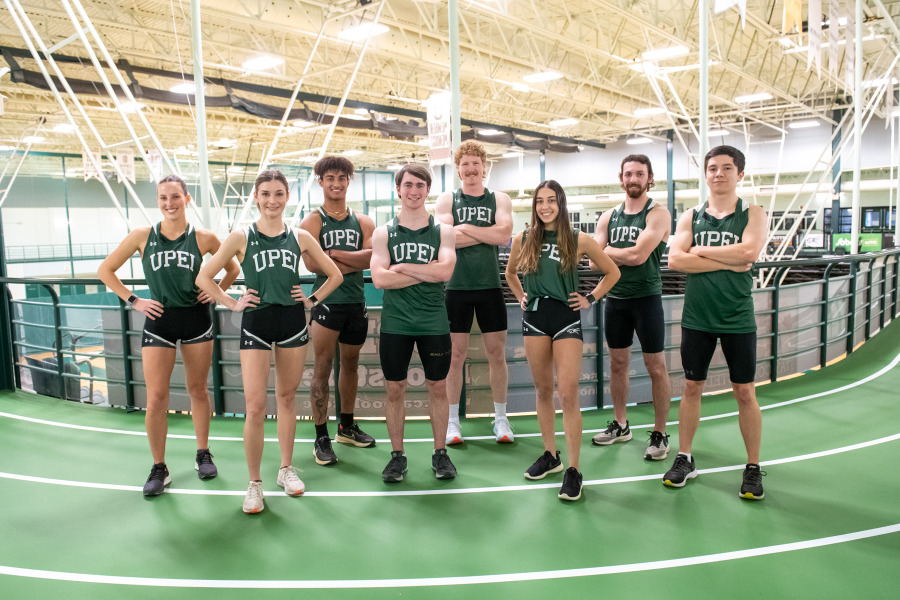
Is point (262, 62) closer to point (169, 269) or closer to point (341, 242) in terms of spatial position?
point (341, 242)

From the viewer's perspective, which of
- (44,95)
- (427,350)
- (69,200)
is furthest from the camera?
(69,200)

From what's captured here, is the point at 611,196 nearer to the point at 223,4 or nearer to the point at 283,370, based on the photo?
the point at 223,4

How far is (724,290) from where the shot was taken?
3.54m

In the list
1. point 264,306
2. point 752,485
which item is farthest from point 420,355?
point 752,485

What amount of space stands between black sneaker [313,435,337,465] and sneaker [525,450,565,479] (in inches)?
53.2

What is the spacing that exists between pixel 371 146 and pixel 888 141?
73.8 ft

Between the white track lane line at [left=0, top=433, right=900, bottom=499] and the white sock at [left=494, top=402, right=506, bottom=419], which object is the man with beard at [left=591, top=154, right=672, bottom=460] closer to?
the white track lane line at [left=0, top=433, right=900, bottom=499]

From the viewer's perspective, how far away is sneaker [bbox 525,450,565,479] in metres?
3.92

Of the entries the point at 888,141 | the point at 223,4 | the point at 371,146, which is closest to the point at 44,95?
the point at 223,4

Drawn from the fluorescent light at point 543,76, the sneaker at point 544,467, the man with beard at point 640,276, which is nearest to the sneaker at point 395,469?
the sneaker at point 544,467

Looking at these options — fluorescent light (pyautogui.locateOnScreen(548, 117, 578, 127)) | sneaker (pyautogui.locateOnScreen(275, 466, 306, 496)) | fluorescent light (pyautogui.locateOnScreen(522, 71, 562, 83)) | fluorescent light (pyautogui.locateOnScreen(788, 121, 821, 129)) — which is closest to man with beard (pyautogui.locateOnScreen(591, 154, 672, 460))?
sneaker (pyautogui.locateOnScreen(275, 466, 306, 496))

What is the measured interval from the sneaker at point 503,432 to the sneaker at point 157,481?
2290 millimetres

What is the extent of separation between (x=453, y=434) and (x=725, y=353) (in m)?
2.01

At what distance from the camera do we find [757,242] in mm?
3434
